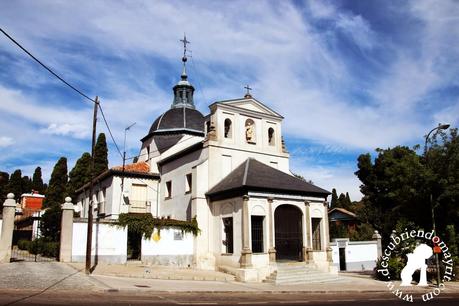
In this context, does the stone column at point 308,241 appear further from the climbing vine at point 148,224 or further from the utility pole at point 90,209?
the utility pole at point 90,209

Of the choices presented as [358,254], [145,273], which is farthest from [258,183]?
[358,254]

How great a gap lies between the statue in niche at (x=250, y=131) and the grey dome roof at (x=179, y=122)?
27.8 ft

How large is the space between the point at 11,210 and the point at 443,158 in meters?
23.4

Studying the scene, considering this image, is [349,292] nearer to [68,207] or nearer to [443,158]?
[443,158]

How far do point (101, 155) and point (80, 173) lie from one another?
2755mm

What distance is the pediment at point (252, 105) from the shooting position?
25.5 meters

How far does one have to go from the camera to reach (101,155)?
40.3m

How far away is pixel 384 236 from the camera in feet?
123

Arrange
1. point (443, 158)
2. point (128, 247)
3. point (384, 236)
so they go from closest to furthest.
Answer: point (443, 158) < point (128, 247) < point (384, 236)

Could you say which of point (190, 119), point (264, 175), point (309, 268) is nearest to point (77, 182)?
point (190, 119)

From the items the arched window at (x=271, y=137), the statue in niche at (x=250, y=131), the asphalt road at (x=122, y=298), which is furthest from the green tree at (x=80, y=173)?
the asphalt road at (x=122, y=298)

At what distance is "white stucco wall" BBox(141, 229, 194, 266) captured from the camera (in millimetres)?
22533

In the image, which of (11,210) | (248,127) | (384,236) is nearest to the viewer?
(11,210)

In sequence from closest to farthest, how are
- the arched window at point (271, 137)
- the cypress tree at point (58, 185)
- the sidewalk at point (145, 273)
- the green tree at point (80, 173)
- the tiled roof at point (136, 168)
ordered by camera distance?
the sidewalk at point (145, 273)
the arched window at point (271, 137)
the tiled roof at point (136, 168)
the cypress tree at point (58, 185)
the green tree at point (80, 173)
